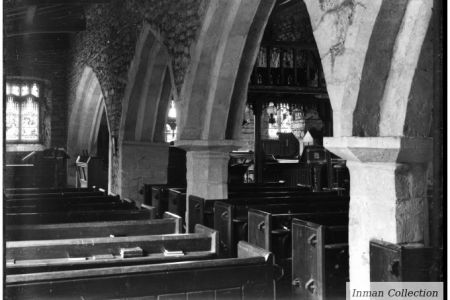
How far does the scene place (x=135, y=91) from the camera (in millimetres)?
8031

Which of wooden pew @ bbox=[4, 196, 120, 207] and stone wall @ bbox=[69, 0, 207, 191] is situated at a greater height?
stone wall @ bbox=[69, 0, 207, 191]

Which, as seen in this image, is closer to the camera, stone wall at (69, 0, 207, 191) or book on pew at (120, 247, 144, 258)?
book on pew at (120, 247, 144, 258)

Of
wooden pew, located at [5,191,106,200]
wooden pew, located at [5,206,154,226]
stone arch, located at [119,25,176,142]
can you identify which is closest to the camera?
wooden pew, located at [5,206,154,226]

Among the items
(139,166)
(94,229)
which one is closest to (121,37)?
(139,166)

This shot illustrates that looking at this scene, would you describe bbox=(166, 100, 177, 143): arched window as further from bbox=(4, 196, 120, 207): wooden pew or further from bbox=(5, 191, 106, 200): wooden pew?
bbox=(4, 196, 120, 207): wooden pew

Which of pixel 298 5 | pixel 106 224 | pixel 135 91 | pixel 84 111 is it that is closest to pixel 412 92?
pixel 106 224

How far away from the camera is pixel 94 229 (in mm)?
3752

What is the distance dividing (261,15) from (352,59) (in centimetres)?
266

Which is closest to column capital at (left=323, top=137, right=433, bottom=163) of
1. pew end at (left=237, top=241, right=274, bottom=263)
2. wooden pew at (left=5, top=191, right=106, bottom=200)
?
pew end at (left=237, top=241, right=274, bottom=263)

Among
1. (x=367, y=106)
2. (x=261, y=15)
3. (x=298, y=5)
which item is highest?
(x=298, y=5)

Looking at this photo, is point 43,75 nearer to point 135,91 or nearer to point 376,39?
point 135,91

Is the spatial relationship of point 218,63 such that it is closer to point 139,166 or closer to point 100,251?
point 100,251

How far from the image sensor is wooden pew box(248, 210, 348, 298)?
4098 millimetres

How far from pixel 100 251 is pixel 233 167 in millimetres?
8576
